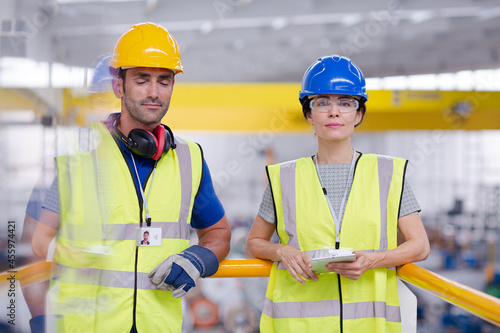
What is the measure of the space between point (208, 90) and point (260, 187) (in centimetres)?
1160

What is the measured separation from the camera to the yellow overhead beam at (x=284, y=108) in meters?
6.54

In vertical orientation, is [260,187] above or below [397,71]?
below

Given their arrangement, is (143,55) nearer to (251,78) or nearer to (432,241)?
(432,241)

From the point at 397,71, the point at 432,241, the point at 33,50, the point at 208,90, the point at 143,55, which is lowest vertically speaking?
the point at 432,241

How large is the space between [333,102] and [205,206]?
0.68 metres

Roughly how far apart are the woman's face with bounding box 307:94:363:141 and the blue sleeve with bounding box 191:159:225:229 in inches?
19.5

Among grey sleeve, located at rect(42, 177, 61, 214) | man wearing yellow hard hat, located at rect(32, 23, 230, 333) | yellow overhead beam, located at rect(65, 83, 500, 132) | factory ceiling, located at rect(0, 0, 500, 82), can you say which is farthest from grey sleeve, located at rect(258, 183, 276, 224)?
yellow overhead beam, located at rect(65, 83, 500, 132)

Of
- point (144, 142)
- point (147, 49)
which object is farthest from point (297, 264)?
point (147, 49)

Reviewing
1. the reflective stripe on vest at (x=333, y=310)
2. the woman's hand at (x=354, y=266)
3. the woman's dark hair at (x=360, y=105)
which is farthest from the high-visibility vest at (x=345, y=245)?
the woman's dark hair at (x=360, y=105)

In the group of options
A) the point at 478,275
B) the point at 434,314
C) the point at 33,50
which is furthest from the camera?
the point at 478,275

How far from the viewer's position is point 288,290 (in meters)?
1.95

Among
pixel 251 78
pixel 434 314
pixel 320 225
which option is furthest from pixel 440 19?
pixel 320 225

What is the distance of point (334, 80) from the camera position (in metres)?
1.97

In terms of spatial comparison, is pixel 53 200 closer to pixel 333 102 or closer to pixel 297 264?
pixel 297 264
